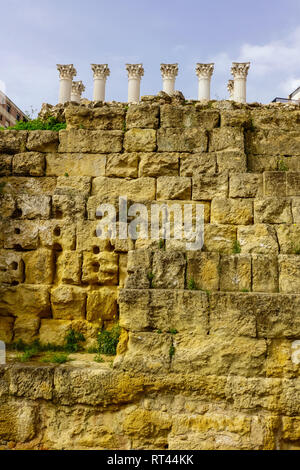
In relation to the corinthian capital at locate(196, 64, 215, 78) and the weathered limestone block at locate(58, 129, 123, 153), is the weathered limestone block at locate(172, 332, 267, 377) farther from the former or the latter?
the corinthian capital at locate(196, 64, 215, 78)

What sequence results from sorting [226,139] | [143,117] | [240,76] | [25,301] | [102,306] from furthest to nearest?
1. [240,76]
2. [143,117]
3. [226,139]
4. [25,301]
5. [102,306]

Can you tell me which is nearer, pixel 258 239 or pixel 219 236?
pixel 258 239

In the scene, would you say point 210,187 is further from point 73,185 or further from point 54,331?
point 54,331

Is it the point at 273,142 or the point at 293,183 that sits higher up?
the point at 273,142

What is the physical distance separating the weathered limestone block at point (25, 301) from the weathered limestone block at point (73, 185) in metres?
1.59

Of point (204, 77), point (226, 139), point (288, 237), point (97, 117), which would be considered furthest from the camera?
point (204, 77)

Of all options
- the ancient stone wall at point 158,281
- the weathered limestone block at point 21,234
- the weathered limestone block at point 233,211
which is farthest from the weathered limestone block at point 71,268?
the weathered limestone block at point 233,211

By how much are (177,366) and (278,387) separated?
3.76ft

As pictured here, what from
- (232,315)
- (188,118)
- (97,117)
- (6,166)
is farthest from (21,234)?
(232,315)

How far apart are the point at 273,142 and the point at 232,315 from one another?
3295 millimetres

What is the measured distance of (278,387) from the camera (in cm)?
415

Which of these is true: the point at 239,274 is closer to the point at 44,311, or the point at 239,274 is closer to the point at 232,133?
the point at 232,133

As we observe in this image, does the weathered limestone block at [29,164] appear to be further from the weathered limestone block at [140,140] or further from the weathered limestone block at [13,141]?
the weathered limestone block at [140,140]

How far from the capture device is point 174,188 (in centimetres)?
592
